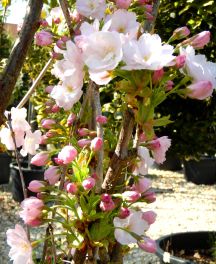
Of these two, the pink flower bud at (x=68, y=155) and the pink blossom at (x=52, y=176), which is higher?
the pink flower bud at (x=68, y=155)

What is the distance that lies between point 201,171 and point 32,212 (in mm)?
7074

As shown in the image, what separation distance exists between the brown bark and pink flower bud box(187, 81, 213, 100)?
1.06ft

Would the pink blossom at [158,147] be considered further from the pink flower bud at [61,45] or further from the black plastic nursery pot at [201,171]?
the black plastic nursery pot at [201,171]

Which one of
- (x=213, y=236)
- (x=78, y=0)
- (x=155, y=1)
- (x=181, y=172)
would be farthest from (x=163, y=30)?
(x=181, y=172)

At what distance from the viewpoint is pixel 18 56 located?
3.10 feet

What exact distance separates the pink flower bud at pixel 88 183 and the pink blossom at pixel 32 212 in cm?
9

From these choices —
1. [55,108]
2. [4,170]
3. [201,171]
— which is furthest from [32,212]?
[201,171]

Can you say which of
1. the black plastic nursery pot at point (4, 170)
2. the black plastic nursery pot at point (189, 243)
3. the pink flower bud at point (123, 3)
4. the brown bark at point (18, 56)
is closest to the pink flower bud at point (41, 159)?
the brown bark at point (18, 56)

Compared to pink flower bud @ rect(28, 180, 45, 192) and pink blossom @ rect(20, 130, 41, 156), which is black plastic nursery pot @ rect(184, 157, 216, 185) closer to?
pink blossom @ rect(20, 130, 41, 156)

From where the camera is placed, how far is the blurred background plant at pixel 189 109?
3217mm

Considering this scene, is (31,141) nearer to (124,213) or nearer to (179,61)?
(124,213)

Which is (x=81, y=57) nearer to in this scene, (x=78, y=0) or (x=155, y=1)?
(x=78, y=0)

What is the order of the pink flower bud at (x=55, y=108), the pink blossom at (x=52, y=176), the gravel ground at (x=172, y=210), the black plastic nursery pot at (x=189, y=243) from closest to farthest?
1. the pink blossom at (x=52, y=176)
2. the pink flower bud at (x=55, y=108)
3. the black plastic nursery pot at (x=189, y=243)
4. the gravel ground at (x=172, y=210)

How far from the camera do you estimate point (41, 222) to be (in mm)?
885
